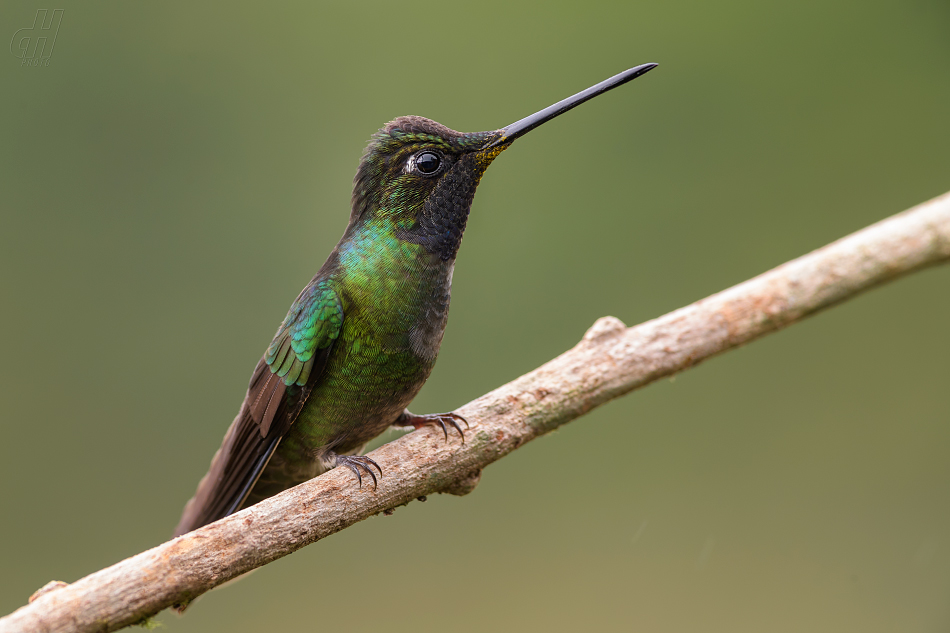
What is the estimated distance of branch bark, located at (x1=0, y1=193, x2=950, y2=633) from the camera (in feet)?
6.46

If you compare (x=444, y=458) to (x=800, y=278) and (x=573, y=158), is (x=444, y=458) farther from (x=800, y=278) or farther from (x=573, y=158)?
(x=573, y=158)

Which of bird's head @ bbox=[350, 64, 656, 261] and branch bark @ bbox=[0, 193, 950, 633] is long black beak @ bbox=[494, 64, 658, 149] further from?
branch bark @ bbox=[0, 193, 950, 633]

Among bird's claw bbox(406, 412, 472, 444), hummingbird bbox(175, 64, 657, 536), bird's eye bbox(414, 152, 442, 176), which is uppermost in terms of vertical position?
bird's eye bbox(414, 152, 442, 176)

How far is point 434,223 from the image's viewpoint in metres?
2.48

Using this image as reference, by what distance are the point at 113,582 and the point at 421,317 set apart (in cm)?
117

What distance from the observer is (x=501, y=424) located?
2.49 m

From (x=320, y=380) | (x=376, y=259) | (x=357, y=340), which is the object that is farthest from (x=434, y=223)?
(x=320, y=380)

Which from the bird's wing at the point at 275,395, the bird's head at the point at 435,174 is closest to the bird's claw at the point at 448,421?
the bird's wing at the point at 275,395

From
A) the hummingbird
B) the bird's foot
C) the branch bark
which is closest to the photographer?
the branch bark

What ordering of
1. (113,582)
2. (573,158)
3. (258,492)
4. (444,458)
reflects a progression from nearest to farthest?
(113,582), (444,458), (258,492), (573,158)

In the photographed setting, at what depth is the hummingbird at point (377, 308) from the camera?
2.42m

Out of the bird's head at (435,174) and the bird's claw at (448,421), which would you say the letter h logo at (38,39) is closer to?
the bird's head at (435,174)

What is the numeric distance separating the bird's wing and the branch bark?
0.36 meters

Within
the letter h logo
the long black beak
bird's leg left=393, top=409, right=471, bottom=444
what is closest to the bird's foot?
bird's leg left=393, top=409, right=471, bottom=444
